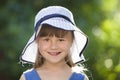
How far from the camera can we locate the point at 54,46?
4.11 m

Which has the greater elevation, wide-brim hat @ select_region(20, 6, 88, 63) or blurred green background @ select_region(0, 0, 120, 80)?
wide-brim hat @ select_region(20, 6, 88, 63)

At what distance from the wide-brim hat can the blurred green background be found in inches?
88.6

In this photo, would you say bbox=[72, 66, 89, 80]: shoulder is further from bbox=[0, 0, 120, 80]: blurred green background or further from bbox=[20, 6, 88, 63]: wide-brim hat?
bbox=[0, 0, 120, 80]: blurred green background

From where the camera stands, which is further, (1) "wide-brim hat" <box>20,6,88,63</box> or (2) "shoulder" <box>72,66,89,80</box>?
(2) "shoulder" <box>72,66,89,80</box>

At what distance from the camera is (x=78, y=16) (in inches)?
267

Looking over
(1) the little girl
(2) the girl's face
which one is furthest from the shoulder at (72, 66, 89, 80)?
(2) the girl's face

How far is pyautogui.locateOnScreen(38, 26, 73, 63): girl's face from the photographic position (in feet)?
13.5

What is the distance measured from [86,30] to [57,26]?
256cm

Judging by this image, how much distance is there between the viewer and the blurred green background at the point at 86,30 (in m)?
6.66

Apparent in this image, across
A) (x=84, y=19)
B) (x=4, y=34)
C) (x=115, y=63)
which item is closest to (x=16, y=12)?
(x=4, y=34)

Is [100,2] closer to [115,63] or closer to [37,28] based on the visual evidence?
[115,63]

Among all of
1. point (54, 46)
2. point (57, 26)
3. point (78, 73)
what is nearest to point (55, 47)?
point (54, 46)

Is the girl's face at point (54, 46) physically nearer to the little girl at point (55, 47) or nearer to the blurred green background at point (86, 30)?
the little girl at point (55, 47)

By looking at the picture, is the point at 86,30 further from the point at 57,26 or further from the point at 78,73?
the point at 57,26
